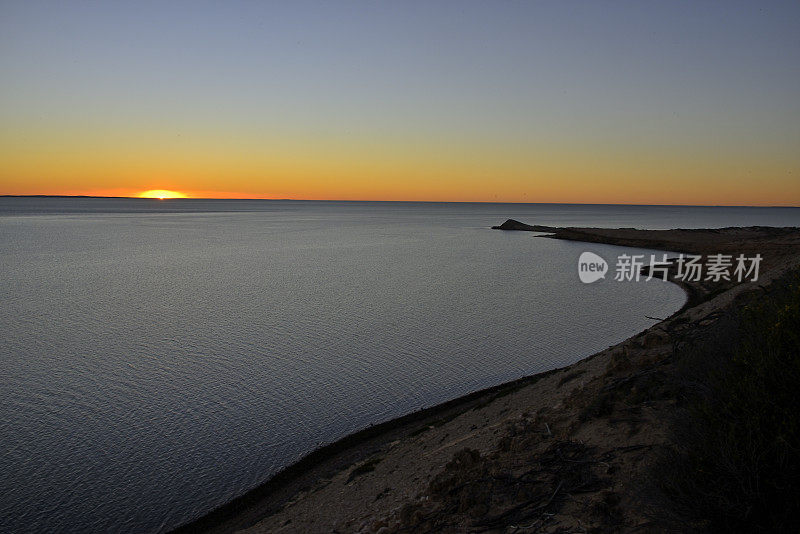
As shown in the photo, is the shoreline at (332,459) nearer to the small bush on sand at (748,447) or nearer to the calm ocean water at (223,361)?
the calm ocean water at (223,361)

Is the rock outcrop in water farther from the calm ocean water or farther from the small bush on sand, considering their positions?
the small bush on sand

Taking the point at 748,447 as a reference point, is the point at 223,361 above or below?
below

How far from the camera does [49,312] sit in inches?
1171

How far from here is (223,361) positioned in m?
21.1

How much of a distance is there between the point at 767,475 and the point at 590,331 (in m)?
21.1

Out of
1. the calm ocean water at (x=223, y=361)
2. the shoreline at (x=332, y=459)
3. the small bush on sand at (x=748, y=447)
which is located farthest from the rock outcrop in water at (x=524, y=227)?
the small bush on sand at (x=748, y=447)

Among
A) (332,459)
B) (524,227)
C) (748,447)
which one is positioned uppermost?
(748,447)

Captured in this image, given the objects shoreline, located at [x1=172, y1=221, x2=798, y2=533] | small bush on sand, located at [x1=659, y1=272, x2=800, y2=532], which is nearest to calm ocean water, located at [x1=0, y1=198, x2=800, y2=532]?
shoreline, located at [x1=172, y1=221, x2=798, y2=533]

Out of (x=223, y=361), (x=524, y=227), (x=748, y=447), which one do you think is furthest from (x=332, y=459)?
(x=524, y=227)

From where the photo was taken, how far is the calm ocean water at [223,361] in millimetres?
12641

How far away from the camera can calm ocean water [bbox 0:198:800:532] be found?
41.5 ft

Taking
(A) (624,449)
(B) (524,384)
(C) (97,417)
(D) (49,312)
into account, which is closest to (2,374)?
(C) (97,417)

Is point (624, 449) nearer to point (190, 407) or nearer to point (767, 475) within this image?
point (767, 475)

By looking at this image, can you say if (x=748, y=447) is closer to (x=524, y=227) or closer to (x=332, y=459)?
(x=332, y=459)
